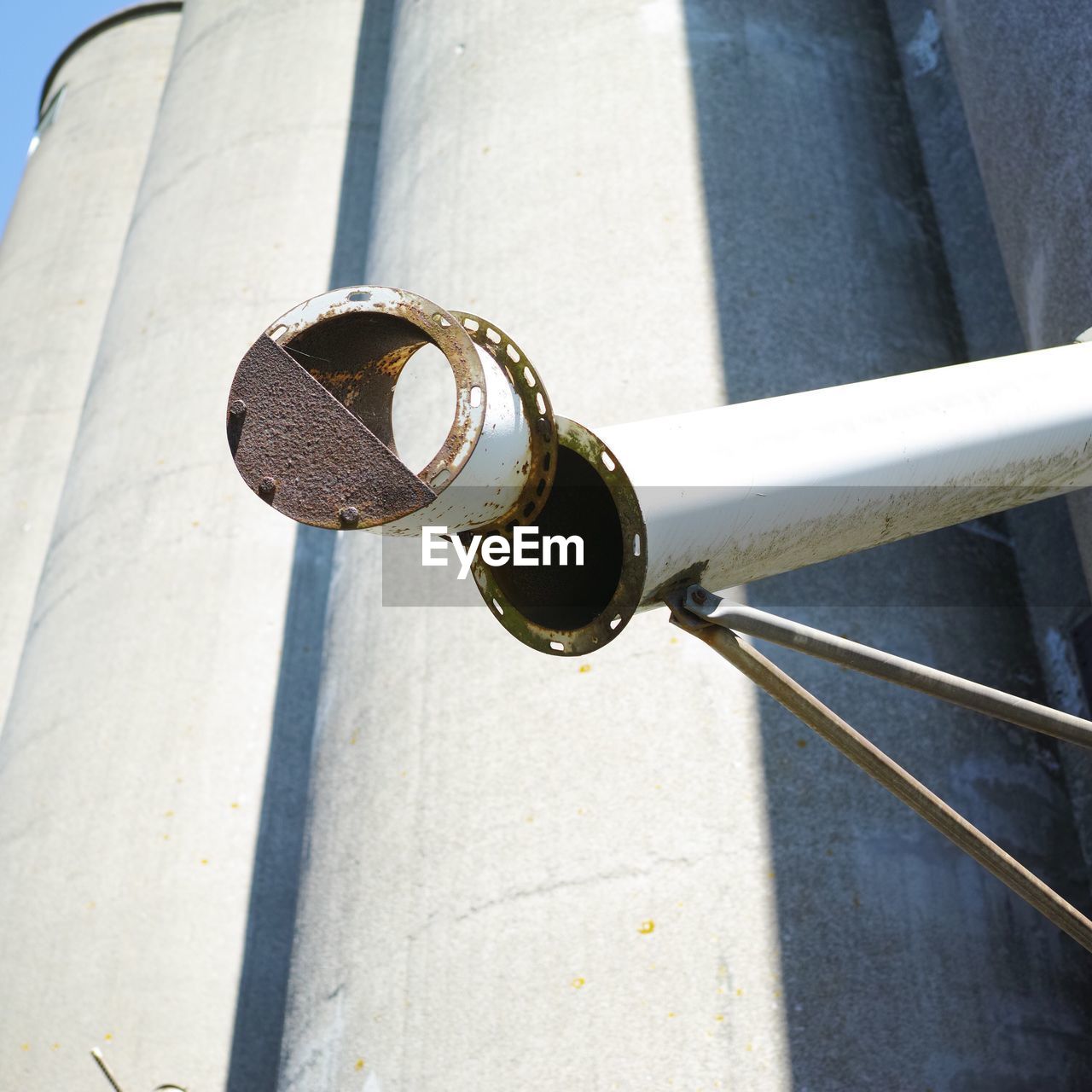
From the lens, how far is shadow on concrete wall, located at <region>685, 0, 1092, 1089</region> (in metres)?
3.94

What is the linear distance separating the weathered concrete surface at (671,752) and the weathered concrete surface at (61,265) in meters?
4.39

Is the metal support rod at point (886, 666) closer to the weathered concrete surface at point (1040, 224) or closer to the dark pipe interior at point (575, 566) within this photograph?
the dark pipe interior at point (575, 566)

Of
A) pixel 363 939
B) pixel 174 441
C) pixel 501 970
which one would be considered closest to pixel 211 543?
pixel 174 441

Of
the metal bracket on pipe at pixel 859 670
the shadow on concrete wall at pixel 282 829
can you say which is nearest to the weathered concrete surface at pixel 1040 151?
the metal bracket on pipe at pixel 859 670

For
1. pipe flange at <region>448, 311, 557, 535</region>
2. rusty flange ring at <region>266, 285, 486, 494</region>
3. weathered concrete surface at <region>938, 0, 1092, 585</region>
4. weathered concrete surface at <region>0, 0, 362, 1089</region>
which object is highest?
rusty flange ring at <region>266, 285, 486, 494</region>

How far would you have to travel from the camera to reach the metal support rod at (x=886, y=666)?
91.6 inches

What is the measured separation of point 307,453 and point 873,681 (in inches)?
115

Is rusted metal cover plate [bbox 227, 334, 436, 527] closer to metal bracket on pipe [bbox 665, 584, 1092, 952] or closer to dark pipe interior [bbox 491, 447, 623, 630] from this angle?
dark pipe interior [bbox 491, 447, 623, 630]

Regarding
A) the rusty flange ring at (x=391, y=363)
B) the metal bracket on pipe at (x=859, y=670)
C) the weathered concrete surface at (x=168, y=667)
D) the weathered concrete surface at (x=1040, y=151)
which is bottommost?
the weathered concrete surface at (x=168, y=667)

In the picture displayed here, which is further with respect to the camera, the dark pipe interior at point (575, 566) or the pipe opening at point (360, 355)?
the dark pipe interior at point (575, 566)

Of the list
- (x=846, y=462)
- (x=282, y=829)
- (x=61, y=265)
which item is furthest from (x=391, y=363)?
(x=61, y=265)

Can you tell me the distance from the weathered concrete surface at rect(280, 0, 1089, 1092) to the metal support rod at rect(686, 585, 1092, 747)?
1.81 metres

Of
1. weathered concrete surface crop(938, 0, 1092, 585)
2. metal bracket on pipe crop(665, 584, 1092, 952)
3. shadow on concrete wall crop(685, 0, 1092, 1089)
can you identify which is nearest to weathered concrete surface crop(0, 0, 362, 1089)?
shadow on concrete wall crop(685, 0, 1092, 1089)

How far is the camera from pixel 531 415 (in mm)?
2086
